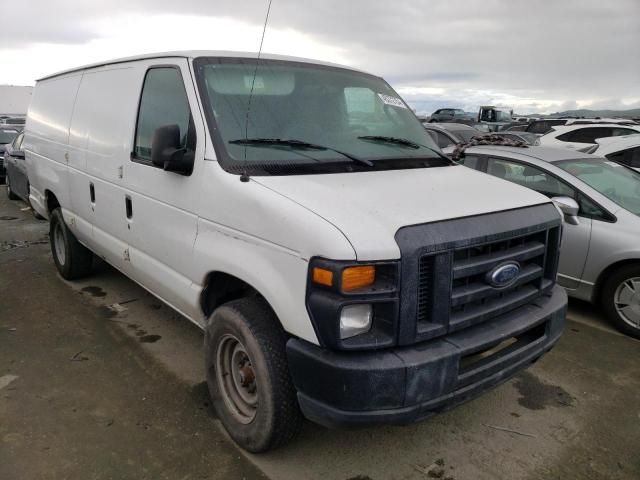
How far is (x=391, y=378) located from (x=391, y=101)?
239cm

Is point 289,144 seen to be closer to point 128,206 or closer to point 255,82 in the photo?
point 255,82

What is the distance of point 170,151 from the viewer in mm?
3004

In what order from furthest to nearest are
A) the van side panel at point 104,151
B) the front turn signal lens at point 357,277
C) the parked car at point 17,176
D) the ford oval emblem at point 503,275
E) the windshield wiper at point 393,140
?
the parked car at point 17,176
the van side panel at point 104,151
the windshield wiper at point 393,140
the ford oval emblem at point 503,275
the front turn signal lens at point 357,277

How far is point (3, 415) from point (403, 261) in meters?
2.73

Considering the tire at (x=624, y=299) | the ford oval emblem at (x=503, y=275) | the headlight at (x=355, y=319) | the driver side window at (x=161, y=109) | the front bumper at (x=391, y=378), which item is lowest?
the tire at (x=624, y=299)

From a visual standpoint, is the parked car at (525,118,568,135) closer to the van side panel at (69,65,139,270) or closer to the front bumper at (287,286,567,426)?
the van side panel at (69,65,139,270)

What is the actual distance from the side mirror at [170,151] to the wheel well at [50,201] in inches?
132

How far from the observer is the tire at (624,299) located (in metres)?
4.60

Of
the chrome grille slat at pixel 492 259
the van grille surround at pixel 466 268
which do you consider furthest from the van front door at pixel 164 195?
the chrome grille slat at pixel 492 259

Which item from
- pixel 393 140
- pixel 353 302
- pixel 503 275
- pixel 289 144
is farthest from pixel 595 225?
pixel 353 302

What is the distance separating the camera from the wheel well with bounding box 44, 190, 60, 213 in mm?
5794

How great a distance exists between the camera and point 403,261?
229cm

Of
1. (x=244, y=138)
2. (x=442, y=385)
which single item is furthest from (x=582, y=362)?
(x=244, y=138)

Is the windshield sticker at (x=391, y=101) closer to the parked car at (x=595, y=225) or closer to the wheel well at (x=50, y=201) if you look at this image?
the parked car at (x=595, y=225)
